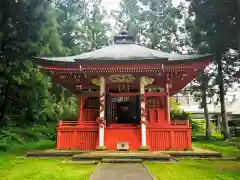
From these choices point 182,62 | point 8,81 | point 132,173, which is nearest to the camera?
point 132,173

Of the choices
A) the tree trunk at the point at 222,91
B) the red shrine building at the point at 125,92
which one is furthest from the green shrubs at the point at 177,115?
the red shrine building at the point at 125,92

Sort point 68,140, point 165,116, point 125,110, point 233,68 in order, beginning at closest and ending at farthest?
point 68,140 < point 165,116 < point 125,110 < point 233,68

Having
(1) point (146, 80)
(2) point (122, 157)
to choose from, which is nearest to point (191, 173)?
(2) point (122, 157)

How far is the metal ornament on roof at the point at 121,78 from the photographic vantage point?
42.8 ft

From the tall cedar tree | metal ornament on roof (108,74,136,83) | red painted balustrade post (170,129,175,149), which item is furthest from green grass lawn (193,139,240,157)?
metal ornament on roof (108,74,136,83)

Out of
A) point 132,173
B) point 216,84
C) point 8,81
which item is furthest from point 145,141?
point 216,84

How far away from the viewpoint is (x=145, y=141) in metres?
11.8

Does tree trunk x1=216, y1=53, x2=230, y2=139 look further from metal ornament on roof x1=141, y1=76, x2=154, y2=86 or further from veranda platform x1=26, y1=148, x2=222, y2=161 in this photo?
veranda platform x1=26, y1=148, x2=222, y2=161

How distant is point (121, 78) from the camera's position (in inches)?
519

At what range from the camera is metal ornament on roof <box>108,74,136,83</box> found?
13.0 m

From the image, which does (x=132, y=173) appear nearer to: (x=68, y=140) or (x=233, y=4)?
(x=68, y=140)

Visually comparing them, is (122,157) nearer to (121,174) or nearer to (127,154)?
(127,154)

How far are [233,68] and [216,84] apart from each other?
187cm

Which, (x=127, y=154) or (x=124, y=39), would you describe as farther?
(x=124, y=39)
